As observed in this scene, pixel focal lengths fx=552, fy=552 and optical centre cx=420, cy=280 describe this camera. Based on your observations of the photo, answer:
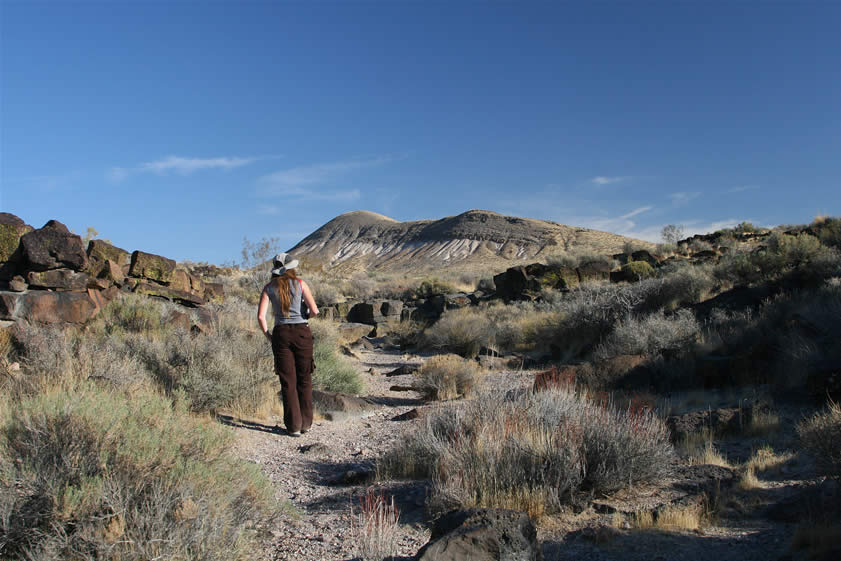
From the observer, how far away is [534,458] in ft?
13.0

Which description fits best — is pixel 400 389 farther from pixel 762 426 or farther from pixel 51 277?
pixel 51 277

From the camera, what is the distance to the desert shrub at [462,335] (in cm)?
1543

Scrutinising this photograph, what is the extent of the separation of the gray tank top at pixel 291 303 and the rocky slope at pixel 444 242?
167 feet

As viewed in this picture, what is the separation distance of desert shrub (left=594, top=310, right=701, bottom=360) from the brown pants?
19.8 feet

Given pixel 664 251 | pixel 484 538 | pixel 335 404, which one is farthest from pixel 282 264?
pixel 664 251

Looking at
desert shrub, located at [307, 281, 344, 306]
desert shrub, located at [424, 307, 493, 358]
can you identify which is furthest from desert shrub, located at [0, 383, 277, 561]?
desert shrub, located at [307, 281, 344, 306]

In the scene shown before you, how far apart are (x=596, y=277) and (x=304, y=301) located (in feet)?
60.1

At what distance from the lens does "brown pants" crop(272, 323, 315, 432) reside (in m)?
6.39

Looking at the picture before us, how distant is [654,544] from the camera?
3289mm

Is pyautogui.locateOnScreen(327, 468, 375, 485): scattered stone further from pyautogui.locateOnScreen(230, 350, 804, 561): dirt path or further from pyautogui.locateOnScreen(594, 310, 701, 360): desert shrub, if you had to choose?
pyautogui.locateOnScreen(594, 310, 701, 360): desert shrub

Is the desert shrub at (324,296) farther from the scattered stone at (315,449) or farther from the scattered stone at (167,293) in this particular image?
the scattered stone at (315,449)

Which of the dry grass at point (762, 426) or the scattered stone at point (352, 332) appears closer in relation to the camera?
the dry grass at point (762, 426)

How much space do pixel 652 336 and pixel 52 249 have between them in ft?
35.6

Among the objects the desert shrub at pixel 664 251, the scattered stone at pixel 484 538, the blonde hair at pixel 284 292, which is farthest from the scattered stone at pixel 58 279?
the desert shrub at pixel 664 251
